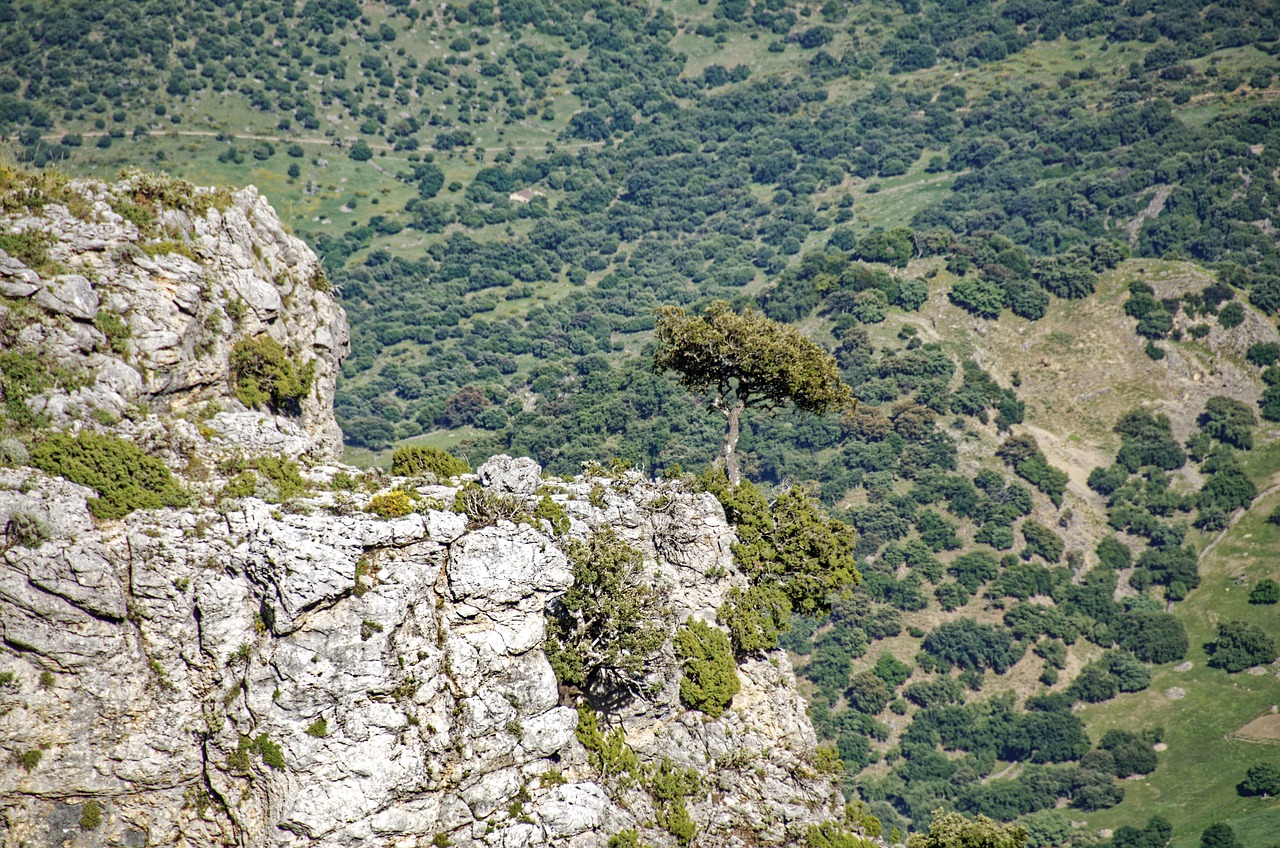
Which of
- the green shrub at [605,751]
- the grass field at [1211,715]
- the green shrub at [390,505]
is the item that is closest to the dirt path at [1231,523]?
the grass field at [1211,715]

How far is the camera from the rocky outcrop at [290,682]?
42812mm

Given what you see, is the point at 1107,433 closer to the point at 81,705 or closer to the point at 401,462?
the point at 401,462

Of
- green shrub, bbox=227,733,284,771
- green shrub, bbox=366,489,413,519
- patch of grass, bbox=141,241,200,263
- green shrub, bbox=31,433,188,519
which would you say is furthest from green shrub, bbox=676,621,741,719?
A: patch of grass, bbox=141,241,200,263

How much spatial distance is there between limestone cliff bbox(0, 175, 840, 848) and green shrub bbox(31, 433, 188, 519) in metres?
0.57

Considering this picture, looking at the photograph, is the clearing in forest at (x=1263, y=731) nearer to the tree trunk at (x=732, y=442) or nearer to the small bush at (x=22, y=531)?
the tree trunk at (x=732, y=442)

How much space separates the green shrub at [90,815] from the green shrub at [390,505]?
14.3m

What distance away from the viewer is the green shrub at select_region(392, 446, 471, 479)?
55.7 meters

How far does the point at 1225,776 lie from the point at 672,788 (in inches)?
4339

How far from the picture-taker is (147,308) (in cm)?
5153

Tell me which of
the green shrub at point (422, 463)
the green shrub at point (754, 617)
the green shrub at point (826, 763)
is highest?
the green shrub at point (422, 463)

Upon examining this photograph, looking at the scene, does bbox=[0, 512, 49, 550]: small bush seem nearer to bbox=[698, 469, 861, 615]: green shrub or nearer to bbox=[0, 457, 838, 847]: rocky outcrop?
bbox=[0, 457, 838, 847]: rocky outcrop

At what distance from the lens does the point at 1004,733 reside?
15862 centimetres

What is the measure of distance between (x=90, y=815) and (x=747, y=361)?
3716 cm

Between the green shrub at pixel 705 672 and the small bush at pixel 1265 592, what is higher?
the green shrub at pixel 705 672
